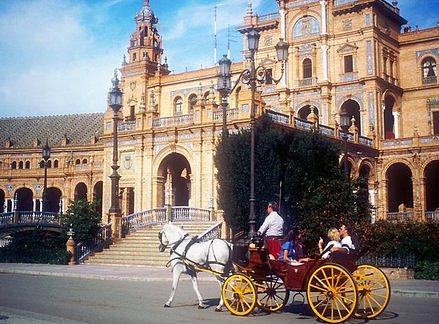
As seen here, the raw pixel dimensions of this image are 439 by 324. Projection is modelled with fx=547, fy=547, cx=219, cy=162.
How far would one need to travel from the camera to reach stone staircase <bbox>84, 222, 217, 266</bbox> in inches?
934

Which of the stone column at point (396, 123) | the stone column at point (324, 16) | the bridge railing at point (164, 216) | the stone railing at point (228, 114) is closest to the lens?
the bridge railing at point (164, 216)

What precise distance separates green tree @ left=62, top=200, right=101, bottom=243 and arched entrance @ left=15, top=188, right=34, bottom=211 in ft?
144

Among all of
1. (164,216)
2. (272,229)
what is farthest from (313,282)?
(164,216)

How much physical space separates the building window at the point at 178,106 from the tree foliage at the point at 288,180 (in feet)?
96.4

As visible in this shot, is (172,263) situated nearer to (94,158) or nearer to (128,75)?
(128,75)

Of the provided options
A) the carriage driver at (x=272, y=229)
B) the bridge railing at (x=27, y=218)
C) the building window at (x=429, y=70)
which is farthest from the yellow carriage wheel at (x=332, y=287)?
the building window at (x=429, y=70)

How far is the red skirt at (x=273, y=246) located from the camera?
35.7 feet

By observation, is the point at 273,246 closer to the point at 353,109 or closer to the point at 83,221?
the point at 83,221

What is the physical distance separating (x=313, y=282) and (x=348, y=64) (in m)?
37.5

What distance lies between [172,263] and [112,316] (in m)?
1.96

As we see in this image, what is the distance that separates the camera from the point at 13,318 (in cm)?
934

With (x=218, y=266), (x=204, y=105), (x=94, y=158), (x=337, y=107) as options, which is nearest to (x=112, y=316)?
(x=218, y=266)

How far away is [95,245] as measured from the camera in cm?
2612

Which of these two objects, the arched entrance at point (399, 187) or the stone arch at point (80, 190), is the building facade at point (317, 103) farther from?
the stone arch at point (80, 190)
